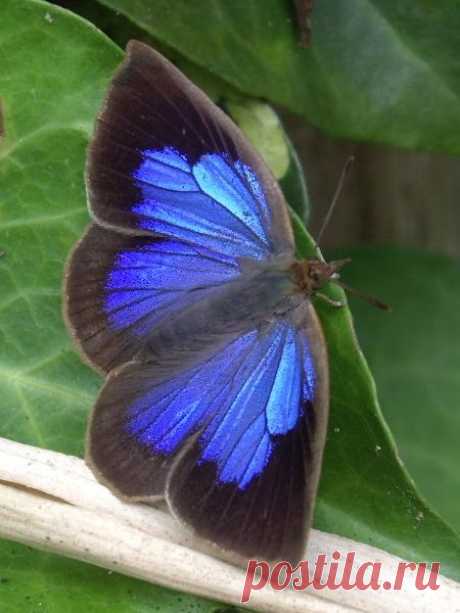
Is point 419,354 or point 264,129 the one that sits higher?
point 264,129

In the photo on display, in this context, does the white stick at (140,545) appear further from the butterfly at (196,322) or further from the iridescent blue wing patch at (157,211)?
the iridescent blue wing patch at (157,211)

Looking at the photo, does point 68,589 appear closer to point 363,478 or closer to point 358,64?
point 363,478

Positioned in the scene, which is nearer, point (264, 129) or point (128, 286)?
point (128, 286)

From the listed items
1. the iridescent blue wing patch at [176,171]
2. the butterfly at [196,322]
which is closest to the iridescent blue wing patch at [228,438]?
the butterfly at [196,322]

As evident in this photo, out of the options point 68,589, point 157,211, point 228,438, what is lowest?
point 68,589

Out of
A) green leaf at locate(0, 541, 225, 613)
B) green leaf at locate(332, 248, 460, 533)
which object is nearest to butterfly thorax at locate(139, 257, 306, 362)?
green leaf at locate(0, 541, 225, 613)

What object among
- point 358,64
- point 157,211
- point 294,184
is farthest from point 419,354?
point 157,211

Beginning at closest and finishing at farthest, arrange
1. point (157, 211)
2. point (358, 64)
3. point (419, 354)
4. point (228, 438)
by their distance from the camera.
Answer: point (228, 438)
point (157, 211)
point (358, 64)
point (419, 354)
